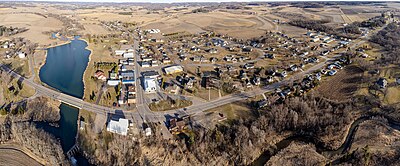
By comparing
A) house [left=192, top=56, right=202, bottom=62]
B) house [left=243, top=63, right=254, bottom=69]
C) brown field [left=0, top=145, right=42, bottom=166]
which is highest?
house [left=192, top=56, right=202, bottom=62]

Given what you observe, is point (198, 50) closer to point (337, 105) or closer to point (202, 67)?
point (202, 67)

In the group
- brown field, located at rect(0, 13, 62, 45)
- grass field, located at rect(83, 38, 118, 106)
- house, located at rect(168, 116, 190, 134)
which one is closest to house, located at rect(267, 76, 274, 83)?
house, located at rect(168, 116, 190, 134)

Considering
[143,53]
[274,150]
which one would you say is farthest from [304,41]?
[274,150]

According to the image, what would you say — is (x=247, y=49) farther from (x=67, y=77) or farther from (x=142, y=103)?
(x=67, y=77)

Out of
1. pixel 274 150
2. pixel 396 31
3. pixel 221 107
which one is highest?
pixel 396 31

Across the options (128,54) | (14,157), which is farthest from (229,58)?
(14,157)

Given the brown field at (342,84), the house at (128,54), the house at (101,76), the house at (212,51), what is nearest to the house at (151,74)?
the house at (101,76)

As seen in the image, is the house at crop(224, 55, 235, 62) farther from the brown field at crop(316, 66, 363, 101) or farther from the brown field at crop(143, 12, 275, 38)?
the brown field at crop(143, 12, 275, 38)

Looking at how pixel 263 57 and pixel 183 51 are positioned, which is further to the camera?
pixel 183 51

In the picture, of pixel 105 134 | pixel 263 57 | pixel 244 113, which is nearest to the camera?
pixel 105 134
